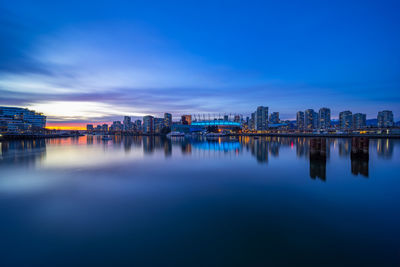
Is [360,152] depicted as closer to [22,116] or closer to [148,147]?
[148,147]

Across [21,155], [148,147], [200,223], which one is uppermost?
[200,223]

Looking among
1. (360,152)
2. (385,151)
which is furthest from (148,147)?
(385,151)

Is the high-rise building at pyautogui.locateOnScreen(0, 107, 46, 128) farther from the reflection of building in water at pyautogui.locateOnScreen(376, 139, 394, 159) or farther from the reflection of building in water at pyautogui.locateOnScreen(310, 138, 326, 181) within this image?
the reflection of building in water at pyautogui.locateOnScreen(376, 139, 394, 159)

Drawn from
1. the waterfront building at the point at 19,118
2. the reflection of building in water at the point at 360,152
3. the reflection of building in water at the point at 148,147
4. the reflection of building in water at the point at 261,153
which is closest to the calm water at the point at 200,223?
the reflection of building in water at the point at 360,152

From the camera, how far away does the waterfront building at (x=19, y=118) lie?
134m

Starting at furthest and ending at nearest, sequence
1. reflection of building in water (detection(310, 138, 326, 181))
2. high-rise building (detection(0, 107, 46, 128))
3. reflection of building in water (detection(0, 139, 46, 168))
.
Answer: high-rise building (detection(0, 107, 46, 128)) < reflection of building in water (detection(0, 139, 46, 168)) < reflection of building in water (detection(310, 138, 326, 181))

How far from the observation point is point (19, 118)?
148 meters

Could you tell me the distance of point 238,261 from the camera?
19.2ft

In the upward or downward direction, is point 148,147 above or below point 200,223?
below

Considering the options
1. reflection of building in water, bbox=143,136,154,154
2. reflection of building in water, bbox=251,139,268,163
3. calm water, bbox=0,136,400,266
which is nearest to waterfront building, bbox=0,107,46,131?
reflection of building in water, bbox=143,136,154,154

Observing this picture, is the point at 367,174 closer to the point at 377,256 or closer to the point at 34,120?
the point at 377,256

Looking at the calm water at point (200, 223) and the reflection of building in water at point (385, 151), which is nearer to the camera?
the calm water at point (200, 223)

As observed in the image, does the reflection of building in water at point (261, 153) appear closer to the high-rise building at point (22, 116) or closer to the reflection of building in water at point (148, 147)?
the reflection of building in water at point (148, 147)

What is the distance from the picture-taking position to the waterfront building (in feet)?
439
